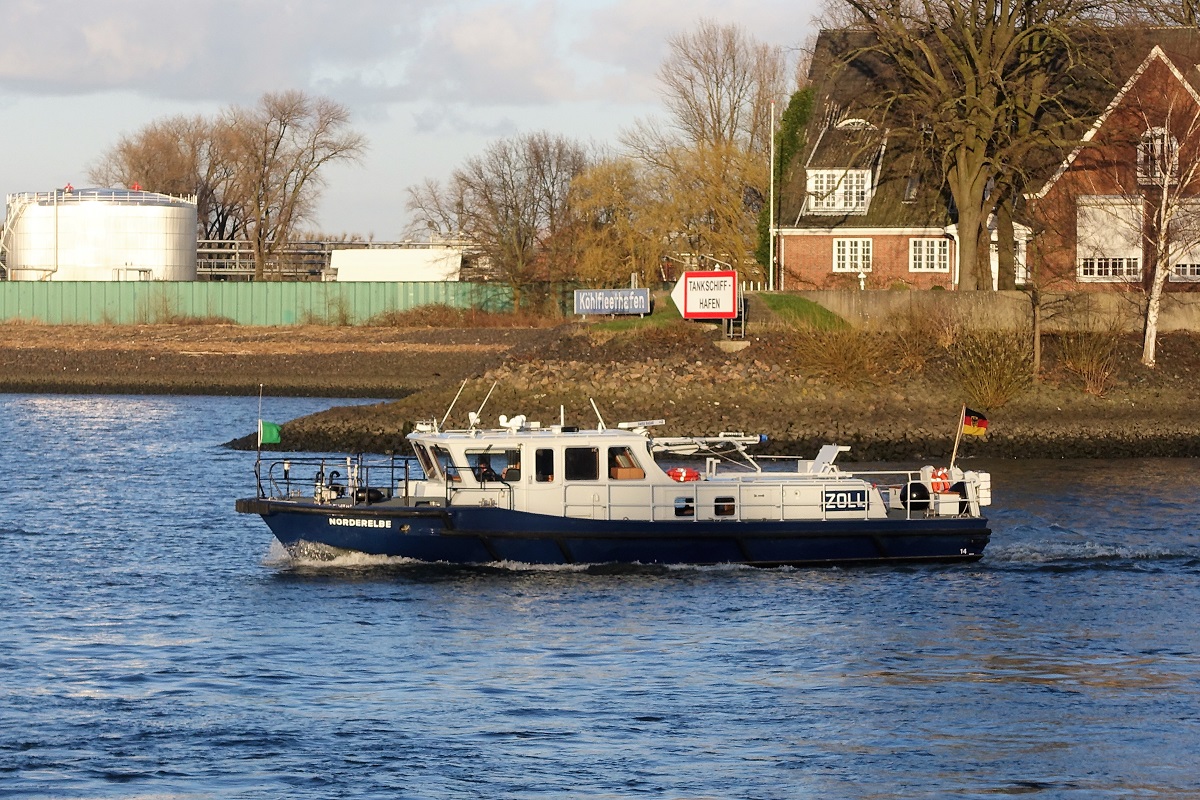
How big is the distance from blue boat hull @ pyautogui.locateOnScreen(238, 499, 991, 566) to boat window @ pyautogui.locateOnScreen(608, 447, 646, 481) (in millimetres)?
877

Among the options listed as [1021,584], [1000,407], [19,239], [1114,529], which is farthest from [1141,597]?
[19,239]

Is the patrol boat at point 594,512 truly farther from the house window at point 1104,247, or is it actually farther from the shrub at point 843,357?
the house window at point 1104,247

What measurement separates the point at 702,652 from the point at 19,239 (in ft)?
309

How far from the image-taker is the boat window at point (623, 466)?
27719 millimetres

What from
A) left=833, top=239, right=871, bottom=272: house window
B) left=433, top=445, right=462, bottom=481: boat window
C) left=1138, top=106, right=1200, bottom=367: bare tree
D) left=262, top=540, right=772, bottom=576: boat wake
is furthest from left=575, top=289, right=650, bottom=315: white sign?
left=262, top=540, right=772, bottom=576: boat wake

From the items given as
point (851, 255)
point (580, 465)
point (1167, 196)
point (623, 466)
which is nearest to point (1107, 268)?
point (1167, 196)

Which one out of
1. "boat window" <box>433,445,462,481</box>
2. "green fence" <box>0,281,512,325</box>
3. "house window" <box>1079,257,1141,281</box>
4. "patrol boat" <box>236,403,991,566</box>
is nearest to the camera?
"patrol boat" <box>236,403,991,566</box>

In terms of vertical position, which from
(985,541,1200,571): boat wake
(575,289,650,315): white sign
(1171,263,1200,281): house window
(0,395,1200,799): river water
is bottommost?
(0,395,1200,799): river water

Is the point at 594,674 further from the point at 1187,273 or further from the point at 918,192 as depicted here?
the point at 918,192

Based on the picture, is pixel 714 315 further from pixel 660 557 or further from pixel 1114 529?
pixel 660 557

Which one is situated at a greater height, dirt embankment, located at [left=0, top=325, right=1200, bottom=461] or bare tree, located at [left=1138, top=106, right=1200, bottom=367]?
bare tree, located at [left=1138, top=106, right=1200, bottom=367]

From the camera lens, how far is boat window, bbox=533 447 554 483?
90.6 feet

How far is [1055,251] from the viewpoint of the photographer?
6038 cm

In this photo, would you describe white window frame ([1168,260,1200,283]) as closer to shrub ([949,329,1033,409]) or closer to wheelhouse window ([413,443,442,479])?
shrub ([949,329,1033,409])
